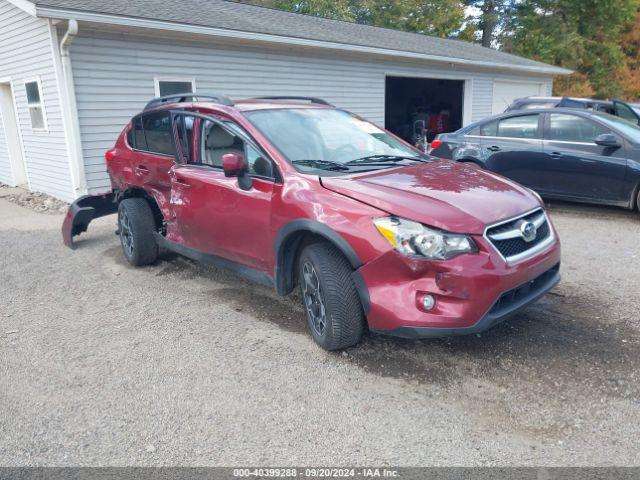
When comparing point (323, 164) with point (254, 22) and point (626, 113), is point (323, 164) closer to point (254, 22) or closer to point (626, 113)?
point (254, 22)

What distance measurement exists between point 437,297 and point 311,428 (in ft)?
3.35

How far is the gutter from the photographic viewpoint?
8039mm

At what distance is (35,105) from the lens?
30.9 feet

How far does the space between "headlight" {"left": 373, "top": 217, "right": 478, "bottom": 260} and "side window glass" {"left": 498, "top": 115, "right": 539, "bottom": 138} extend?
548 centimetres

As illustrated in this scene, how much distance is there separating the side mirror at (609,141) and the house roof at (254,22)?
646 centimetres

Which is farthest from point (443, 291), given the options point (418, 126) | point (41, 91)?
point (418, 126)

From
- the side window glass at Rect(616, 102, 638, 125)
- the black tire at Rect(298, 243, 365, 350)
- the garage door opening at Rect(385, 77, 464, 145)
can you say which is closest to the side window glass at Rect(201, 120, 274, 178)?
the black tire at Rect(298, 243, 365, 350)

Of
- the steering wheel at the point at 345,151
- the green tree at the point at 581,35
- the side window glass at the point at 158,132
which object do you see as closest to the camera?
the steering wheel at the point at 345,151

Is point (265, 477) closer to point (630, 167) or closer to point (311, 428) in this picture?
point (311, 428)

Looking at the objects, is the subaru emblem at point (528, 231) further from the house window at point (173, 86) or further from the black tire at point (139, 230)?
the house window at point (173, 86)

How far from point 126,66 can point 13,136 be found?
3.98 metres

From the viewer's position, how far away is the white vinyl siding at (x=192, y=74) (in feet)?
28.3

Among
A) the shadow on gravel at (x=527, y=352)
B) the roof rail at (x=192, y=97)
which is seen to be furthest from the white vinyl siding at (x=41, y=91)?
the shadow on gravel at (x=527, y=352)

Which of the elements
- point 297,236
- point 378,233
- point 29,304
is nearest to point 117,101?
point 29,304
